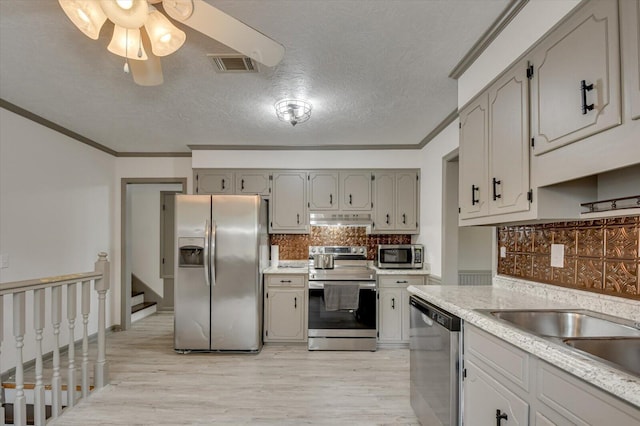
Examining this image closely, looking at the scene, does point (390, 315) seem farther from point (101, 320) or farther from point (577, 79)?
point (577, 79)

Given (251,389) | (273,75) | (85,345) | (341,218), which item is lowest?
(251,389)

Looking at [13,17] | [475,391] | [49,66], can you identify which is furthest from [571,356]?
[49,66]

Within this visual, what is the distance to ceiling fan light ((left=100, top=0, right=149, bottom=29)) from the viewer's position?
4.30 feet

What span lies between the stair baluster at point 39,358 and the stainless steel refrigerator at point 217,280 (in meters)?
1.51

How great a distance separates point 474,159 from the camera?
87.7 inches

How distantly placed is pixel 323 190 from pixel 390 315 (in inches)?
67.3

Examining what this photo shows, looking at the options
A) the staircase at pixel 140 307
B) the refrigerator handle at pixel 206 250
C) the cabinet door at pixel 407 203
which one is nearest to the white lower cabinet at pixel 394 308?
the cabinet door at pixel 407 203

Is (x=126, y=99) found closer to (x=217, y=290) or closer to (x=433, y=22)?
(x=217, y=290)

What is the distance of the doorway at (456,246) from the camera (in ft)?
11.8

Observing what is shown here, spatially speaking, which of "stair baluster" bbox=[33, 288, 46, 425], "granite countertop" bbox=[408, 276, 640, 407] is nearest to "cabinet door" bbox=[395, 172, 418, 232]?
"granite countertop" bbox=[408, 276, 640, 407]

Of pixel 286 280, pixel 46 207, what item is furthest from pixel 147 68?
pixel 286 280

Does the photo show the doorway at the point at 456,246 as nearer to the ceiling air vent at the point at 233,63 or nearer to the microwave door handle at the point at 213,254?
the ceiling air vent at the point at 233,63

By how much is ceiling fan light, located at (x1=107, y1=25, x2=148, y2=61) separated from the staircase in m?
4.54

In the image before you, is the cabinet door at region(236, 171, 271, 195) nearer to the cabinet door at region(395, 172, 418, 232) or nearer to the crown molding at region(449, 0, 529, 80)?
the cabinet door at region(395, 172, 418, 232)
